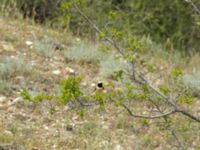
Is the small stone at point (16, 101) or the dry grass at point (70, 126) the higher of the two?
the small stone at point (16, 101)

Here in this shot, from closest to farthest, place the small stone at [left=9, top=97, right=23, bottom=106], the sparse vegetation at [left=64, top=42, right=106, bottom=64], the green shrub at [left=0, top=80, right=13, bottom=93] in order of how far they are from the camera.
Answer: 1. the small stone at [left=9, top=97, right=23, bottom=106]
2. the green shrub at [left=0, top=80, right=13, bottom=93]
3. the sparse vegetation at [left=64, top=42, right=106, bottom=64]

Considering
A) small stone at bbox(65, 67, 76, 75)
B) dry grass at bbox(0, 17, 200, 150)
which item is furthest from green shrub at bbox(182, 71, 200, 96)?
small stone at bbox(65, 67, 76, 75)

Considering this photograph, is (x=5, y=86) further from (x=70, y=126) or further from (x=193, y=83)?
(x=193, y=83)

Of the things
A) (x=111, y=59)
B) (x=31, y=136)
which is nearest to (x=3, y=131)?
(x=31, y=136)

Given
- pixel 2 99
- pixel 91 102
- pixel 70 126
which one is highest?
pixel 91 102

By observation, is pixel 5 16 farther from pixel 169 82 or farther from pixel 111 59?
pixel 169 82

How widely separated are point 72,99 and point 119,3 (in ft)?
20.9

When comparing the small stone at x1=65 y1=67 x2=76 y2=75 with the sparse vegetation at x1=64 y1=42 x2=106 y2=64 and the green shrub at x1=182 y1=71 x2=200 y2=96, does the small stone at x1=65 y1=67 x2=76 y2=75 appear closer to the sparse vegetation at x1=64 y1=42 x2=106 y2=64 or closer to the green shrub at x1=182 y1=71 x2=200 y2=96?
the sparse vegetation at x1=64 y1=42 x2=106 y2=64

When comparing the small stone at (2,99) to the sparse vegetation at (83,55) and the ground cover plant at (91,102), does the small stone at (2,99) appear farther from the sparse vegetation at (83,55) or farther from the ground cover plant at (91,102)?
the sparse vegetation at (83,55)

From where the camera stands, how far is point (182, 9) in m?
9.21

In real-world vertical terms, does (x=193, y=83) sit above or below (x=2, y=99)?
above

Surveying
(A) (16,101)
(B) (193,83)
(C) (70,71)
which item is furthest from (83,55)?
(A) (16,101)

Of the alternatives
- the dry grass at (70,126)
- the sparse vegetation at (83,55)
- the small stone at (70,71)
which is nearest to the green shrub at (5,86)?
the dry grass at (70,126)

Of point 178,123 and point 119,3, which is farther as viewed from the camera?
point 119,3
